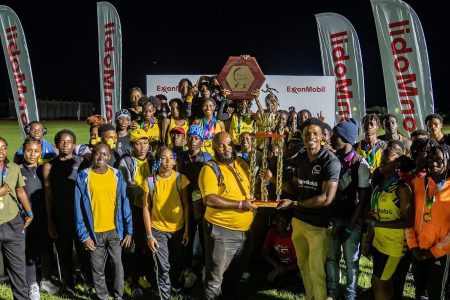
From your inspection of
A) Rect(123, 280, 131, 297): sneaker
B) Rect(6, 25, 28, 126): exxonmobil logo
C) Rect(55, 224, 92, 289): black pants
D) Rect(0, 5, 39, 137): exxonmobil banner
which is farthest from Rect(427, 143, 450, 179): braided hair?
Rect(6, 25, 28, 126): exxonmobil logo

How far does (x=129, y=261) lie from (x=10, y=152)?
59.7 feet

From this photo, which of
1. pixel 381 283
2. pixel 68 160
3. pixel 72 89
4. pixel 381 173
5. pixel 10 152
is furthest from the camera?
pixel 72 89

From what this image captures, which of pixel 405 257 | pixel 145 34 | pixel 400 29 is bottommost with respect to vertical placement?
pixel 405 257

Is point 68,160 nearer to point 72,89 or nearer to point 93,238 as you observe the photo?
point 93,238

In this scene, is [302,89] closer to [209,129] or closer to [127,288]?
[209,129]

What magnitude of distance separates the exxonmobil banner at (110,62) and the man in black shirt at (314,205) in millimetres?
6577

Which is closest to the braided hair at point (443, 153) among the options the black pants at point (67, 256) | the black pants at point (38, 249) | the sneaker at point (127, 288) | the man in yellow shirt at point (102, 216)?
the man in yellow shirt at point (102, 216)

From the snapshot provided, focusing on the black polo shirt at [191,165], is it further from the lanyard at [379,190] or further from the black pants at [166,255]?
the lanyard at [379,190]

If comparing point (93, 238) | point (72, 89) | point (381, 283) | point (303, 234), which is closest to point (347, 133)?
point (303, 234)

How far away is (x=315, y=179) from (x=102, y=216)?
2.34 metres

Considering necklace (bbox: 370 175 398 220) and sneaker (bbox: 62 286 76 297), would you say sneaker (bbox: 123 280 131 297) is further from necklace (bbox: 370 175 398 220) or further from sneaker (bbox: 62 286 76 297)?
necklace (bbox: 370 175 398 220)

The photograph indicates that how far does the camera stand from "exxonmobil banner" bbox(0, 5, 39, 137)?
10938mm

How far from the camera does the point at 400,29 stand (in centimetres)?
828

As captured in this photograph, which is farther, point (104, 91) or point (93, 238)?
point (104, 91)
